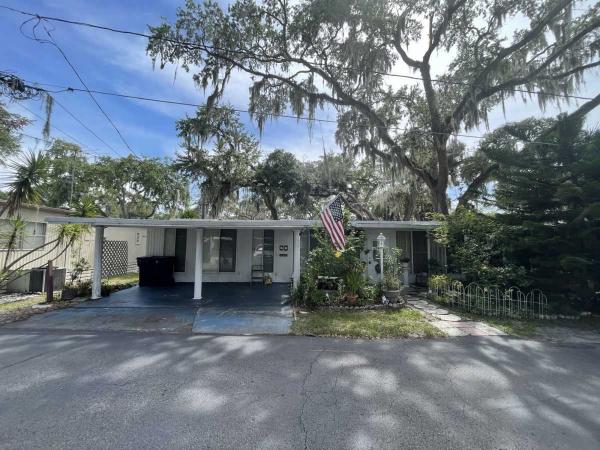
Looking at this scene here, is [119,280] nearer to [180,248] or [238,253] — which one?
[180,248]

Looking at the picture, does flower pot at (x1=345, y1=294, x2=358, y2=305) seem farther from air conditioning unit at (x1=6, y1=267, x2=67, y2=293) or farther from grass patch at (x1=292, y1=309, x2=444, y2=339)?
air conditioning unit at (x1=6, y1=267, x2=67, y2=293)

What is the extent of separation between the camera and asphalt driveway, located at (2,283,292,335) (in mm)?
5969

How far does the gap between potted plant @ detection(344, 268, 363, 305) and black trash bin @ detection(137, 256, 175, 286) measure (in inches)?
254

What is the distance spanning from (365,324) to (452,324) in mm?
1860

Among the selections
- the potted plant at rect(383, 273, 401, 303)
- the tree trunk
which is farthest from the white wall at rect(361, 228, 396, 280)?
the tree trunk

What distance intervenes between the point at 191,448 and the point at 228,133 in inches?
568

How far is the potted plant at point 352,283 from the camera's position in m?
7.83

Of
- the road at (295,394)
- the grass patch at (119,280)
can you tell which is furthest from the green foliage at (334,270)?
the grass patch at (119,280)

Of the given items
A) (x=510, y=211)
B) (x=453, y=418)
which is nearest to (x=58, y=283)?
(x=453, y=418)

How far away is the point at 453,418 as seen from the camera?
2.86m

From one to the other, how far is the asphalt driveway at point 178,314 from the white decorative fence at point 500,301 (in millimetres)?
4409

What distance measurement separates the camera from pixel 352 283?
26.2ft

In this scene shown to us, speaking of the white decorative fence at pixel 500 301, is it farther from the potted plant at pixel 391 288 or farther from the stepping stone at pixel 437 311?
the potted plant at pixel 391 288

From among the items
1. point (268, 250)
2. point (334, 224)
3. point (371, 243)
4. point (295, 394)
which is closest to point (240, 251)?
point (268, 250)
